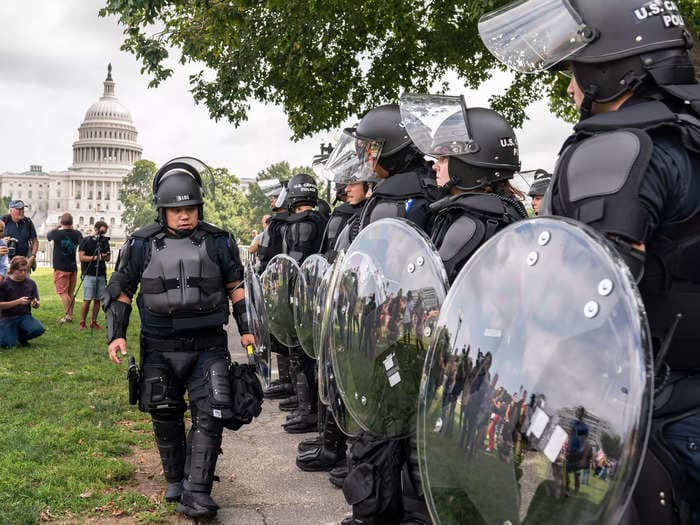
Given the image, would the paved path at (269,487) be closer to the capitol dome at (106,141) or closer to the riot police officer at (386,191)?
the riot police officer at (386,191)

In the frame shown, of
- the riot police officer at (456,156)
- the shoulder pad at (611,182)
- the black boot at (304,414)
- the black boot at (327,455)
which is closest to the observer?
the shoulder pad at (611,182)

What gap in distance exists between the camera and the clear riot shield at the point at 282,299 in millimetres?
6141

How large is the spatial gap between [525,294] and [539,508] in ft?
1.59

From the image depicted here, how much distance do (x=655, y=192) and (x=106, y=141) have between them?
124 metres

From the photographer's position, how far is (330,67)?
12.9 metres

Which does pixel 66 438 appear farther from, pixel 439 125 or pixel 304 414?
pixel 439 125

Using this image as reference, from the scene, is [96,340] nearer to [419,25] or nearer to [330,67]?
[330,67]

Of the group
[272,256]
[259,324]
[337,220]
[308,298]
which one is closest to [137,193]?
[272,256]

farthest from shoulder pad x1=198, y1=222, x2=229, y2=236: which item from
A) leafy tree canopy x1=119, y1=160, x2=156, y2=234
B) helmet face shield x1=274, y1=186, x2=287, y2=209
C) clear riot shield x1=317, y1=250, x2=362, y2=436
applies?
leafy tree canopy x1=119, y1=160, x2=156, y2=234

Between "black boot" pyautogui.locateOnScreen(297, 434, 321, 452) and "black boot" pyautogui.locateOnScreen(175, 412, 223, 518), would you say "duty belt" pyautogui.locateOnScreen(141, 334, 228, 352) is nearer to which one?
"black boot" pyautogui.locateOnScreen(175, 412, 223, 518)

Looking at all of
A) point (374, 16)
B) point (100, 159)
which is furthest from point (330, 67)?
point (100, 159)

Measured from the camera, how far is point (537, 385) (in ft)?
5.66

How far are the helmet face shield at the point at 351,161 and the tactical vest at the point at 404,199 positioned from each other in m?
0.65

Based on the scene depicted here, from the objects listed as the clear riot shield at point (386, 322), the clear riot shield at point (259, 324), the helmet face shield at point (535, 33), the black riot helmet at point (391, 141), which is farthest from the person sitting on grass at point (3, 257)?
the helmet face shield at point (535, 33)
